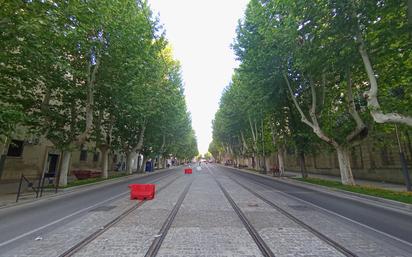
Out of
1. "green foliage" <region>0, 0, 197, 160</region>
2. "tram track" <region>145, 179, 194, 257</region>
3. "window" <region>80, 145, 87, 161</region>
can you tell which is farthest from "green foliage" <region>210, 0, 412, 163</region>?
"window" <region>80, 145, 87, 161</region>

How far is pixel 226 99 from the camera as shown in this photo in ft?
142

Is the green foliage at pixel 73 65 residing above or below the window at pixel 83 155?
above

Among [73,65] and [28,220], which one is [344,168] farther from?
[73,65]

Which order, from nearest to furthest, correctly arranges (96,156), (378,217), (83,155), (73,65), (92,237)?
(92,237) < (378,217) < (73,65) < (83,155) < (96,156)

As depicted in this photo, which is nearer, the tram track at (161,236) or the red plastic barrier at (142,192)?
the tram track at (161,236)

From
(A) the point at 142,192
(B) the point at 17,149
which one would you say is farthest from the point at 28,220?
(B) the point at 17,149

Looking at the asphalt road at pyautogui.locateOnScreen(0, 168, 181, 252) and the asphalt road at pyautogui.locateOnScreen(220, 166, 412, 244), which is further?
the asphalt road at pyautogui.locateOnScreen(220, 166, 412, 244)

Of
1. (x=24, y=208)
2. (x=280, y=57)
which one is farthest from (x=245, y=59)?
(x=24, y=208)

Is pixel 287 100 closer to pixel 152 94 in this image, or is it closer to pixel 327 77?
pixel 327 77

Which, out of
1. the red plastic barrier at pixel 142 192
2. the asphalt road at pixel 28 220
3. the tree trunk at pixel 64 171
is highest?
the tree trunk at pixel 64 171

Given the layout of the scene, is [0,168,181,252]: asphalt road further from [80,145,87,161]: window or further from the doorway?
[80,145,87,161]: window

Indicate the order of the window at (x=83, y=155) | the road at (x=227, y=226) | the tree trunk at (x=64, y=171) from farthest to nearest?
the window at (x=83, y=155), the tree trunk at (x=64, y=171), the road at (x=227, y=226)

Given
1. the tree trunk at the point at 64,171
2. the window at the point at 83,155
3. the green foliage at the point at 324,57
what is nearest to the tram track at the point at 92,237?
the tree trunk at the point at 64,171

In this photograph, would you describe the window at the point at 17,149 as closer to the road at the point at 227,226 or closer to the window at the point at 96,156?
the window at the point at 96,156
